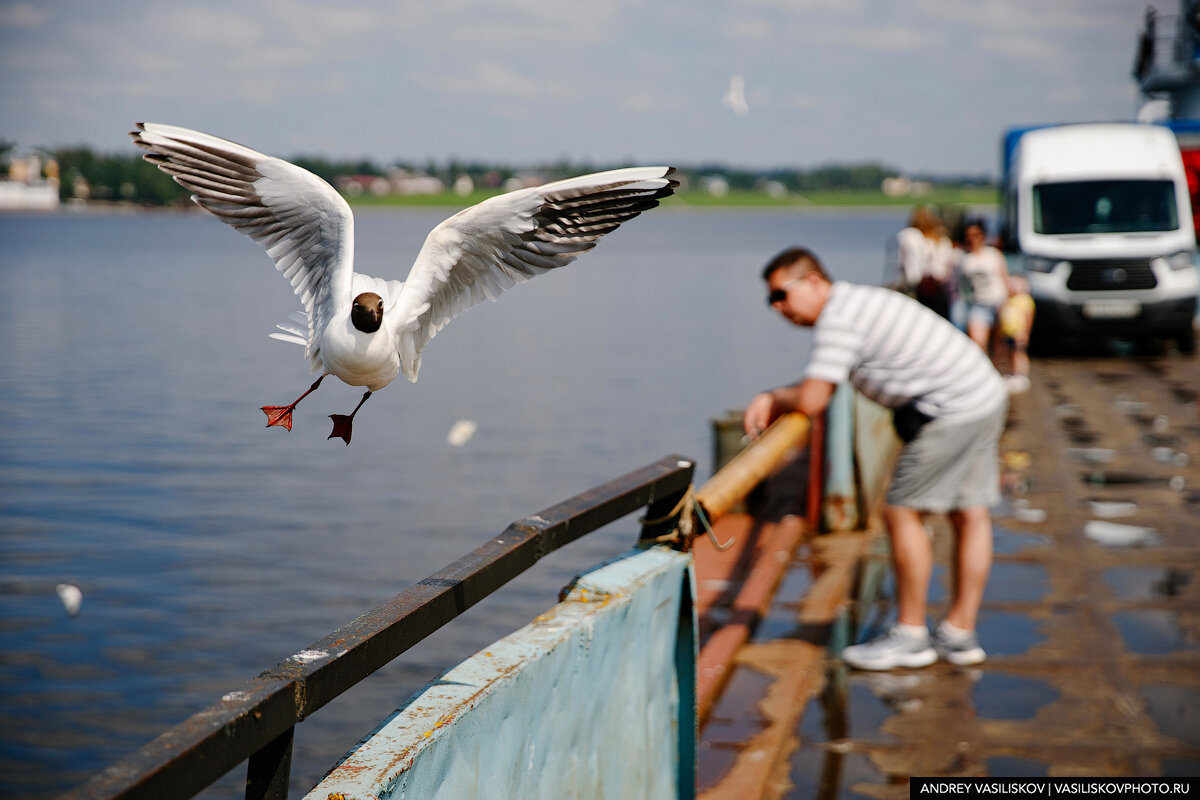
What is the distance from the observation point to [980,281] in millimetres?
12992

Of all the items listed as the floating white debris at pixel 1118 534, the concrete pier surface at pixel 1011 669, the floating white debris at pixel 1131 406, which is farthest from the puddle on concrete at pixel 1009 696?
the floating white debris at pixel 1131 406

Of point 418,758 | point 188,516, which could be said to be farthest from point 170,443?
point 418,758

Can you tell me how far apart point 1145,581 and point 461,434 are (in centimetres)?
1048

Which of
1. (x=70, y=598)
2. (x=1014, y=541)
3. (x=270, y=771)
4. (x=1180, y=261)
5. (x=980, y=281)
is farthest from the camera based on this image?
(x=1180, y=261)

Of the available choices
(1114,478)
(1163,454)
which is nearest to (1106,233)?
(1163,454)

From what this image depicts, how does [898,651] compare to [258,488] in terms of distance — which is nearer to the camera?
[898,651]

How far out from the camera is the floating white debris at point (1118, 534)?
738 centimetres

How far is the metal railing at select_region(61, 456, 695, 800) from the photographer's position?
150 cm

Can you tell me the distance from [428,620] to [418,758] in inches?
12.0

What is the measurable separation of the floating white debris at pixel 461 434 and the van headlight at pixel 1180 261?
392 inches

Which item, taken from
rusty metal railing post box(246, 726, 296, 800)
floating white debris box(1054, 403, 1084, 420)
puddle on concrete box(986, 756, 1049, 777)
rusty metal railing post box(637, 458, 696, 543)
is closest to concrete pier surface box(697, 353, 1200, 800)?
puddle on concrete box(986, 756, 1049, 777)

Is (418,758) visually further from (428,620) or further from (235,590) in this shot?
(235,590)

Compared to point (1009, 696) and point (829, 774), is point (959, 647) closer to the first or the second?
point (1009, 696)

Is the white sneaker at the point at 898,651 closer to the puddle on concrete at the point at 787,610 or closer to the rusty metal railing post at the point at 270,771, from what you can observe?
the puddle on concrete at the point at 787,610
